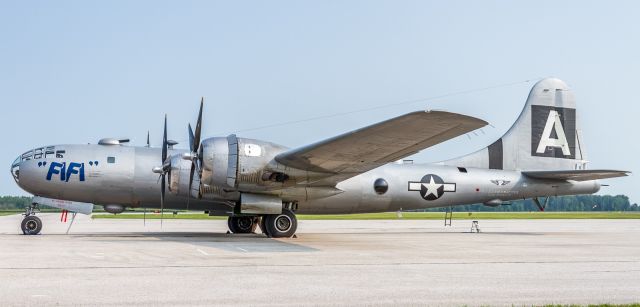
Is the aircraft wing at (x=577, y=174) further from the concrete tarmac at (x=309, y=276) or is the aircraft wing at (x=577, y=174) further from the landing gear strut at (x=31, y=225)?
the landing gear strut at (x=31, y=225)

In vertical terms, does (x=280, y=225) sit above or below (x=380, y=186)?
below

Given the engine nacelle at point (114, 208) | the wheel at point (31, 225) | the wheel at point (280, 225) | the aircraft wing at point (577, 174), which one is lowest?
the wheel at point (31, 225)

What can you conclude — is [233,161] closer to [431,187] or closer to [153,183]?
[153,183]

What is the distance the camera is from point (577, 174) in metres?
30.4

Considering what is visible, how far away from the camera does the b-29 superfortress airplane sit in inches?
923

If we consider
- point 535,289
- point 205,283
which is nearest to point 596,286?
point 535,289

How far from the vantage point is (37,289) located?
10914 millimetres

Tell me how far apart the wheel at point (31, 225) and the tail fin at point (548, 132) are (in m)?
20.3

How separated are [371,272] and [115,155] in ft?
56.8

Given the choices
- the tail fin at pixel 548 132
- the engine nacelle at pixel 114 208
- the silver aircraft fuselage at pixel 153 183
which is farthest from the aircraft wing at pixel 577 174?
the engine nacelle at pixel 114 208

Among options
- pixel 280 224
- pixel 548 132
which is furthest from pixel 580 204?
pixel 280 224

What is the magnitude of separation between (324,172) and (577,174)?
1202 cm

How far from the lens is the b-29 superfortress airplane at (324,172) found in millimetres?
23453

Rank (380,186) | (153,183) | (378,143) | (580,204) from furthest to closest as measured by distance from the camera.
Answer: (580,204)
(380,186)
(153,183)
(378,143)
